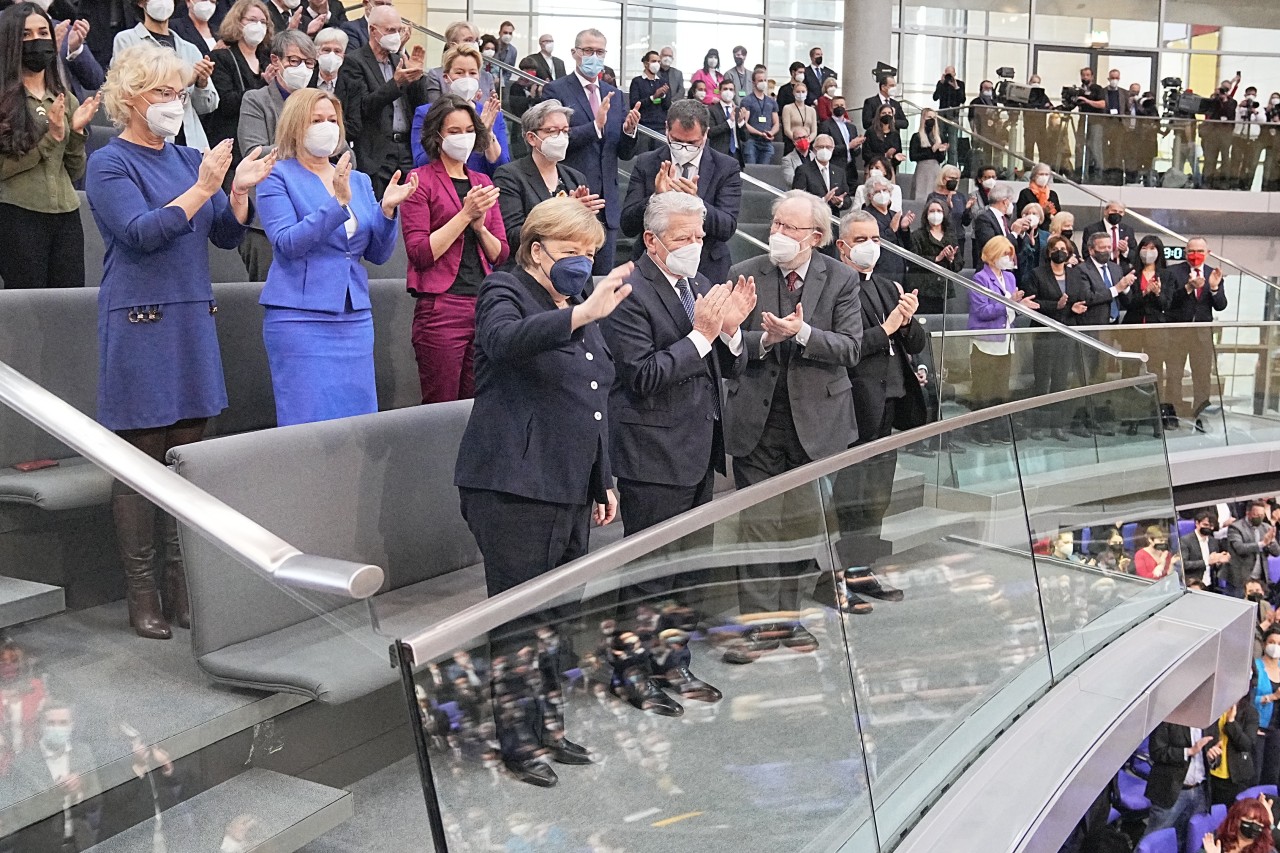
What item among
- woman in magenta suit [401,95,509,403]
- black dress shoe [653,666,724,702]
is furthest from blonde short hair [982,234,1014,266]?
black dress shoe [653,666,724,702]

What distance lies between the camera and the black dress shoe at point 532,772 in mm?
2002

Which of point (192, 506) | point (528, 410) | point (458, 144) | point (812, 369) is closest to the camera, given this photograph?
point (192, 506)

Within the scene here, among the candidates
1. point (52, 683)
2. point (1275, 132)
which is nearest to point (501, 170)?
point (52, 683)

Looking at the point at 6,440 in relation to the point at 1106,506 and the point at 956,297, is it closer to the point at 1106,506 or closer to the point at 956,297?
the point at 1106,506

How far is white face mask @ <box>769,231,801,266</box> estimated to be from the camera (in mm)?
4188

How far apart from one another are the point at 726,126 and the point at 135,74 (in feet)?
21.3

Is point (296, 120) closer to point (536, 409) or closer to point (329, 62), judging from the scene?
point (536, 409)

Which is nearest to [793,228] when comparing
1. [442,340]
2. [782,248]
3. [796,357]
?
[782,248]

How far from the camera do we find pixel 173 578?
2.05m

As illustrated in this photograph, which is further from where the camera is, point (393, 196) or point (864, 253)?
point (864, 253)

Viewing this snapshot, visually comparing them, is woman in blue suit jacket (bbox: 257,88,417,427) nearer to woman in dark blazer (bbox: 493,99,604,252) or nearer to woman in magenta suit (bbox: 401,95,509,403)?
woman in magenta suit (bbox: 401,95,509,403)

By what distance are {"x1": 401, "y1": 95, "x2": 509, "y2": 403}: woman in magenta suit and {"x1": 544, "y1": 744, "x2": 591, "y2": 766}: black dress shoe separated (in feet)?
7.64

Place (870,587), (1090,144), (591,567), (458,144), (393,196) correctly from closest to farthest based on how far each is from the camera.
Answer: (591,567)
(870,587)
(393,196)
(458,144)
(1090,144)

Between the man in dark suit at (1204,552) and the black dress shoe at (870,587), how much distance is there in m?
7.43
